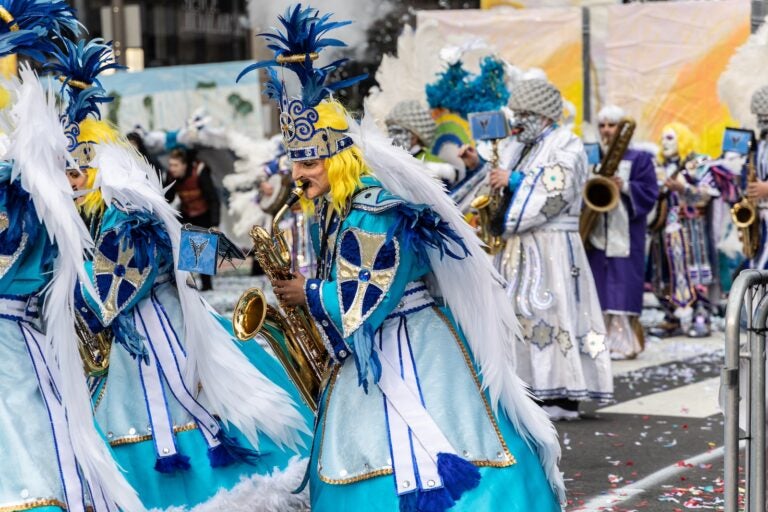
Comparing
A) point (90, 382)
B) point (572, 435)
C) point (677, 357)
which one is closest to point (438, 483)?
point (90, 382)

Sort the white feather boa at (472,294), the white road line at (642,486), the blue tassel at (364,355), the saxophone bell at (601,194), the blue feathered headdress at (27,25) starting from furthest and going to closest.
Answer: the saxophone bell at (601,194), the white road line at (642,486), the white feather boa at (472,294), the blue tassel at (364,355), the blue feathered headdress at (27,25)

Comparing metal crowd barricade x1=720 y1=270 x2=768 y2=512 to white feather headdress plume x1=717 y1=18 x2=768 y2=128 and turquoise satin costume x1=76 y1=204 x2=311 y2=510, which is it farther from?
white feather headdress plume x1=717 y1=18 x2=768 y2=128

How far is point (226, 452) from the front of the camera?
542 centimetres

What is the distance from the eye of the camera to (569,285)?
8086 mm

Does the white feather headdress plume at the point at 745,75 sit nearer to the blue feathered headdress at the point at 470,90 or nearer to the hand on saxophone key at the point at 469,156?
the blue feathered headdress at the point at 470,90

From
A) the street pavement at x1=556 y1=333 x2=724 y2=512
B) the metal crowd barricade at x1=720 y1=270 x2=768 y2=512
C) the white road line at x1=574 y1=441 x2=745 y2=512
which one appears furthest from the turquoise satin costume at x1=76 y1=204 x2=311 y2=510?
the metal crowd barricade at x1=720 y1=270 x2=768 y2=512

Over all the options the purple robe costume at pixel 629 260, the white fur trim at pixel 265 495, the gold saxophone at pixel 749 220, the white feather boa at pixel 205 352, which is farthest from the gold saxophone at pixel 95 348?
the purple robe costume at pixel 629 260

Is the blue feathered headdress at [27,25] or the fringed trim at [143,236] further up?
the blue feathered headdress at [27,25]

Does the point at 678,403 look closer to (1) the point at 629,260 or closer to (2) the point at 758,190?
(2) the point at 758,190

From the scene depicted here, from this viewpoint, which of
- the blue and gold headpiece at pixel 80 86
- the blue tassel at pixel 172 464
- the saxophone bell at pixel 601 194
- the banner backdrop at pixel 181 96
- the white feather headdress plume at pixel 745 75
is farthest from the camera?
the banner backdrop at pixel 181 96

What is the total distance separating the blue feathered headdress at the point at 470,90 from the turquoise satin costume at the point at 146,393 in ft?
15.9

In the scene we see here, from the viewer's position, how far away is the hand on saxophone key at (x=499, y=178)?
790 centimetres

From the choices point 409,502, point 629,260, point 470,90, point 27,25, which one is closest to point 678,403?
point 629,260

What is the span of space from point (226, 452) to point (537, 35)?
9.76 m
